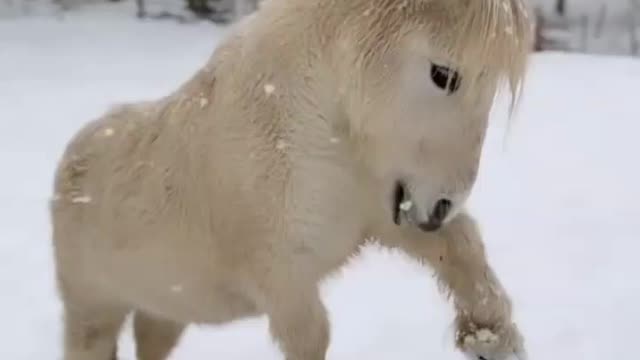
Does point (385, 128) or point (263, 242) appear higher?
point (385, 128)

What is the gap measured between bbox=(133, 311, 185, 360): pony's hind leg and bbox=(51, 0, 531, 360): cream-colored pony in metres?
0.25

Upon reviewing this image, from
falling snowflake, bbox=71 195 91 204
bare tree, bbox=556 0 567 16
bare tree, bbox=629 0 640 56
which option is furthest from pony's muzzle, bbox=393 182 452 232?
bare tree, bbox=556 0 567 16

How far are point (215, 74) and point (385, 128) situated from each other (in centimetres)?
57

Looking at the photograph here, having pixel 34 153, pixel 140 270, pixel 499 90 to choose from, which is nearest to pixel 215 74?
pixel 140 270

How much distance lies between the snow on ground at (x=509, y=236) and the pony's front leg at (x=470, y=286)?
0.21m

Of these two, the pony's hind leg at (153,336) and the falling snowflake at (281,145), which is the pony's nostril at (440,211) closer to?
the falling snowflake at (281,145)

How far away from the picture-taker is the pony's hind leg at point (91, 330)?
3.20 m

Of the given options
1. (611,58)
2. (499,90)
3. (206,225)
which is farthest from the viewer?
(611,58)

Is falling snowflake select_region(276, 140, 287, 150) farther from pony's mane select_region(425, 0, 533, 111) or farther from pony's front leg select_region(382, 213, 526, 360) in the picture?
pony's mane select_region(425, 0, 533, 111)

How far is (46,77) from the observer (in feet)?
32.9

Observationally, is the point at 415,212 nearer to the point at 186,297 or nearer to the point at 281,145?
the point at 281,145

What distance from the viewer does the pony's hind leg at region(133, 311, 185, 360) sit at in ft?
11.1

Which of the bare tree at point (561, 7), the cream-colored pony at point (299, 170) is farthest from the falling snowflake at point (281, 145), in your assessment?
the bare tree at point (561, 7)

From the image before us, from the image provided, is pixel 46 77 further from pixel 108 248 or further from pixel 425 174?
pixel 425 174
